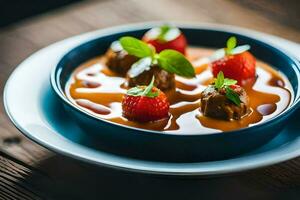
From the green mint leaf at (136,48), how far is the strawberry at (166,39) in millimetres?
129

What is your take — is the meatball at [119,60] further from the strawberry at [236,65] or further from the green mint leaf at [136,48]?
the strawberry at [236,65]

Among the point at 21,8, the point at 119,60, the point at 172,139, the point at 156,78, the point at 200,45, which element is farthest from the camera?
the point at 21,8

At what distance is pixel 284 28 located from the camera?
2.13m

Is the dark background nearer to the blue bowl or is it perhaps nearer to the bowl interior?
the bowl interior

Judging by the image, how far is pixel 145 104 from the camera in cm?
138

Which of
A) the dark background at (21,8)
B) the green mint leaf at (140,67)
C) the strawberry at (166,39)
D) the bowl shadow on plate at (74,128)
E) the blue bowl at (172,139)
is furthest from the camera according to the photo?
→ the dark background at (21,8)

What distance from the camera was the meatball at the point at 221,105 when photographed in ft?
4.54

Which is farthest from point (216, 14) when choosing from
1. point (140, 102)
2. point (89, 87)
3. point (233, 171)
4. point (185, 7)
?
point (233, 171)

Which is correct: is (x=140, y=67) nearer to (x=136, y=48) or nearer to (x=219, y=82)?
(x=136, y=48)

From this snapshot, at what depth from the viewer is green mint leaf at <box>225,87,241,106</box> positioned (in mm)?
1377

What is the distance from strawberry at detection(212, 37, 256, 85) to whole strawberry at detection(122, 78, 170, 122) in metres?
0.24

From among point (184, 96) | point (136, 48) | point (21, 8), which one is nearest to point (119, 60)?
point (136, 48)

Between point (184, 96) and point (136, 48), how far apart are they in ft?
0.51

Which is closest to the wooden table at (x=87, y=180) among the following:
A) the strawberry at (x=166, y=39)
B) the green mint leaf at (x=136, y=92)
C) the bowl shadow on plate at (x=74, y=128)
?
the bowl shadow on plate at (x=74, y=128)
